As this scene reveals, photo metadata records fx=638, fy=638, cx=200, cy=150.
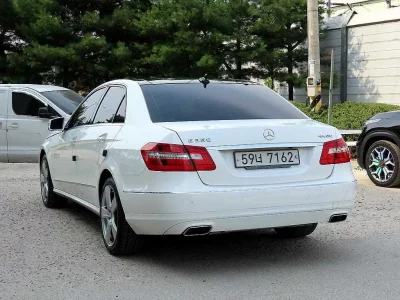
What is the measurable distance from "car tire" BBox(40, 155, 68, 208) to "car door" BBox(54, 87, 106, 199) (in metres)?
0.40

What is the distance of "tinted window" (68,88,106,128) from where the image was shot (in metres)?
6.41

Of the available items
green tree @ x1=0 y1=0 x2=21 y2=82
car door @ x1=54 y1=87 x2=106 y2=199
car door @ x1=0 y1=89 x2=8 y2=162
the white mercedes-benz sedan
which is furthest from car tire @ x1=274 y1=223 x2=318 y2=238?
green tree @ x1=0 y1=0 x2=21 y2=82

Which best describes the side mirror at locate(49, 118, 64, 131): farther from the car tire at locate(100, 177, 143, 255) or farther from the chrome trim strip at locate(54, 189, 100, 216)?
the car tire at locate(100, 177, 143, 255)

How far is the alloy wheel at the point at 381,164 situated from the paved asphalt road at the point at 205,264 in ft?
6.79

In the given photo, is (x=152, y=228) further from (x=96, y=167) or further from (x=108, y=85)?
(x=108, y=85)

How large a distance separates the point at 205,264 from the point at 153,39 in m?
18.2

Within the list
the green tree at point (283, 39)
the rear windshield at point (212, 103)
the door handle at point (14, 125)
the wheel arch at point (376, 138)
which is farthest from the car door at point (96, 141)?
the green tree at point (283, 39)

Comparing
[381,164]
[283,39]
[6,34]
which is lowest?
[381,164]

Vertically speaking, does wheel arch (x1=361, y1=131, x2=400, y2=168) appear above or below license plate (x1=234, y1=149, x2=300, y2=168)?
below

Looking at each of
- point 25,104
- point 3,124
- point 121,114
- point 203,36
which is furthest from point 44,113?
point 203,36

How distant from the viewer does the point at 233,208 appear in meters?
4.71

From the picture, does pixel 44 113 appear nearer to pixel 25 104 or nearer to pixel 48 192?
pixel 25 104

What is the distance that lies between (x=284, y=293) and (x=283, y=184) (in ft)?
2.77

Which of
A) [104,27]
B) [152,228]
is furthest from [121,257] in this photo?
[104,27]
